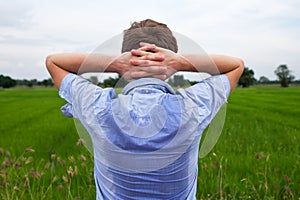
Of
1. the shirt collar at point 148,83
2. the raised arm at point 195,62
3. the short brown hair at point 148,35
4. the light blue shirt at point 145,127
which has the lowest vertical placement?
the light blue shirt at point 145,127

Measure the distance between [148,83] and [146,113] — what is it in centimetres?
9

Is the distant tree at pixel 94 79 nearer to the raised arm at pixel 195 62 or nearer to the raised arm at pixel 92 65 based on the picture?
the raised arm at pixel 92 65

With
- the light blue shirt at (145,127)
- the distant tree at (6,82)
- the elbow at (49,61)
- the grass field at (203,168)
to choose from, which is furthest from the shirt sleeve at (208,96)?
the distant tree at (6,82)

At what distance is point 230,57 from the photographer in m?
1.30

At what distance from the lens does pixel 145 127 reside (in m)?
1.06

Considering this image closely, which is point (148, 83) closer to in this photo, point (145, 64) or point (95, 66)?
point (145, 64)

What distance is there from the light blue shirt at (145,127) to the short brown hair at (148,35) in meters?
0.12

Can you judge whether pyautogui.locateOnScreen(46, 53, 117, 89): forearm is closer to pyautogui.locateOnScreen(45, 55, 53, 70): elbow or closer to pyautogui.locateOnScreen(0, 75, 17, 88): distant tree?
pyautogui.locateOnScreen(45, 55, 53, 70): elbow

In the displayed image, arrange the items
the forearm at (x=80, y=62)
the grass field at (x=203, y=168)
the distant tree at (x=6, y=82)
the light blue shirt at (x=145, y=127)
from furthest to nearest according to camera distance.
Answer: the distant tree at (x=6, y=82)
the grass field at (x=203, y=168)
the forearm at (x=80, y=62)
the light blue shirt at (x=145, y=127)

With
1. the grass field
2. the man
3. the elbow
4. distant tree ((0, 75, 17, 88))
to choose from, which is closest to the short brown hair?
the man

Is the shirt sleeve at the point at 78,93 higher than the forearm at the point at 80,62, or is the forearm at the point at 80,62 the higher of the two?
the forearm at the point at 80,62

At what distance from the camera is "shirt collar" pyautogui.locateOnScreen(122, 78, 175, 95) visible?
110 cm

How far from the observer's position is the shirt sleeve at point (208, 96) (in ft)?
3.60

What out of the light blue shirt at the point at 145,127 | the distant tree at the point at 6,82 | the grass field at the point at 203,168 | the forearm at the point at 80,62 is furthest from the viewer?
the distant tree at the point at 6,82
